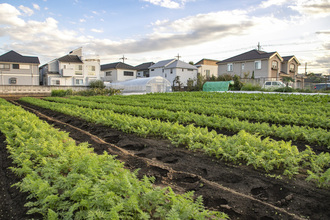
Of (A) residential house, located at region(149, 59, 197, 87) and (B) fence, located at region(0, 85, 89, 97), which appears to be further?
(A) residential house, located at region(149, 59, 197, 87)

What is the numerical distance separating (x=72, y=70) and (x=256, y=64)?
33075mm

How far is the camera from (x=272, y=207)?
3.39 m

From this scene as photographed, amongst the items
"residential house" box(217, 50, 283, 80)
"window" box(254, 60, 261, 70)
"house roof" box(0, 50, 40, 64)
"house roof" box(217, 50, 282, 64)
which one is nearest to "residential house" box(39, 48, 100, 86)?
"house roof" box(0, 50, 40, 64)

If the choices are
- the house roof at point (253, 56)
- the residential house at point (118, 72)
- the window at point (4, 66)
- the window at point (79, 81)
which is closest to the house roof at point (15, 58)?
the window at point (4, 66)

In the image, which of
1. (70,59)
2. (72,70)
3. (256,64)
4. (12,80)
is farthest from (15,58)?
(256,64)

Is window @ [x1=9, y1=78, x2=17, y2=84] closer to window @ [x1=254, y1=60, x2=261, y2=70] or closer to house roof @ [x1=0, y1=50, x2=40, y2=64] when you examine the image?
house roof @ [x1=0, y1=50, x2=40, y2=64]

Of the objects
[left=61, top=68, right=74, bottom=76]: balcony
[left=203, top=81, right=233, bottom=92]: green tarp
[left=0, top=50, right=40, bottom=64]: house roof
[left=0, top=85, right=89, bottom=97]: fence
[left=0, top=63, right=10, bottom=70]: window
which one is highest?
[left=0, top=50, right=40, bottom=64]: house roof

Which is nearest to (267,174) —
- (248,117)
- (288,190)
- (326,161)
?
(288,190)

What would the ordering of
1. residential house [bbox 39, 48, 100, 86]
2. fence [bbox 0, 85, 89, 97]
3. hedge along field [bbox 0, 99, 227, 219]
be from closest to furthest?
hedge along field [bbox 0, 99, 227, 219] → fence [bbox 0, 85, 89, 97] → residential house [bbox 39, 48, 100, 86]

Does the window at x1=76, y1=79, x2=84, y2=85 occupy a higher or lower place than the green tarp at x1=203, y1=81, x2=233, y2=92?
higher

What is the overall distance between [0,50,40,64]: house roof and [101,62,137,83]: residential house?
14.7m

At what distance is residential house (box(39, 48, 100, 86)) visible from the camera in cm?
4400

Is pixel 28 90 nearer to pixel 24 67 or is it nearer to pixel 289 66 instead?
pixel 24 67

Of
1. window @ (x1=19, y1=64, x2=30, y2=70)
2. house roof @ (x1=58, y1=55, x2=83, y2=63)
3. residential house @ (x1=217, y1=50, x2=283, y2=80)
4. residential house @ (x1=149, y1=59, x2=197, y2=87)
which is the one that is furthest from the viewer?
residential house @ (x1=149, y1=59, x2=197, y2=87)
